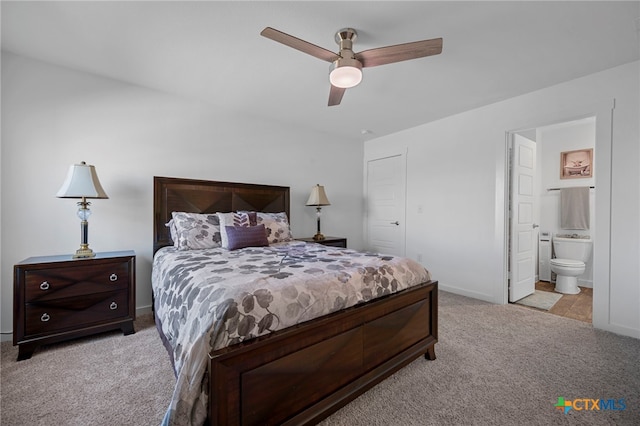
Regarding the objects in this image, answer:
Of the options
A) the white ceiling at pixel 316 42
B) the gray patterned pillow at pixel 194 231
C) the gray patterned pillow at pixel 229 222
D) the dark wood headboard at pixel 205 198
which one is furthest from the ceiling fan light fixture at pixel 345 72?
the dark wood headboard at pixel 205 198

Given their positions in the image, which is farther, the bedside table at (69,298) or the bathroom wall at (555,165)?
the bathroom wall at (555,165)

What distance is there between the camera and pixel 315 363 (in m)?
1.41

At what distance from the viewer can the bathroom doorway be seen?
3.36 metres

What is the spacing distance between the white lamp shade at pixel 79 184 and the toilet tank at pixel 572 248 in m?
6.15

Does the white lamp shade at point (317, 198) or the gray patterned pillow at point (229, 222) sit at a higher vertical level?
the white lamp shade at point (317, 198)

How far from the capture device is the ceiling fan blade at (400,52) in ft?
5.69

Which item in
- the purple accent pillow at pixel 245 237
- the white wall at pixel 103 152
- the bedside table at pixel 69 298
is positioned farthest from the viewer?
the purple accent pillow at pixel 245 237

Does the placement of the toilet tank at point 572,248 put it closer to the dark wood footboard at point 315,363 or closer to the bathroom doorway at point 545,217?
the bathroom doorway at point 545,217

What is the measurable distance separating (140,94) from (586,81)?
4.73m

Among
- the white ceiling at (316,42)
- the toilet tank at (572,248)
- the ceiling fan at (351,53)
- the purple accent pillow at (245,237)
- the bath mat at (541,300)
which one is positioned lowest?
the bath mat at (541,300)

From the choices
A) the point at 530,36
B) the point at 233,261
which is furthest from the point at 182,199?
the point at 530,36

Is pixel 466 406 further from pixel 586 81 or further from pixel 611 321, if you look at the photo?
pixel 586 81

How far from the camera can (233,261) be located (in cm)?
203

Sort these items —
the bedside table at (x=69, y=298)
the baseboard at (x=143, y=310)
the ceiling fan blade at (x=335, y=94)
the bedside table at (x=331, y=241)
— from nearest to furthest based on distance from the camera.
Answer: the bedside table at (x=69, y=298) < the ceiling fan blade at (x=335, y=94) < the baseboard at (x=143, y=310) < the bedside table at (x=331, y=241)
